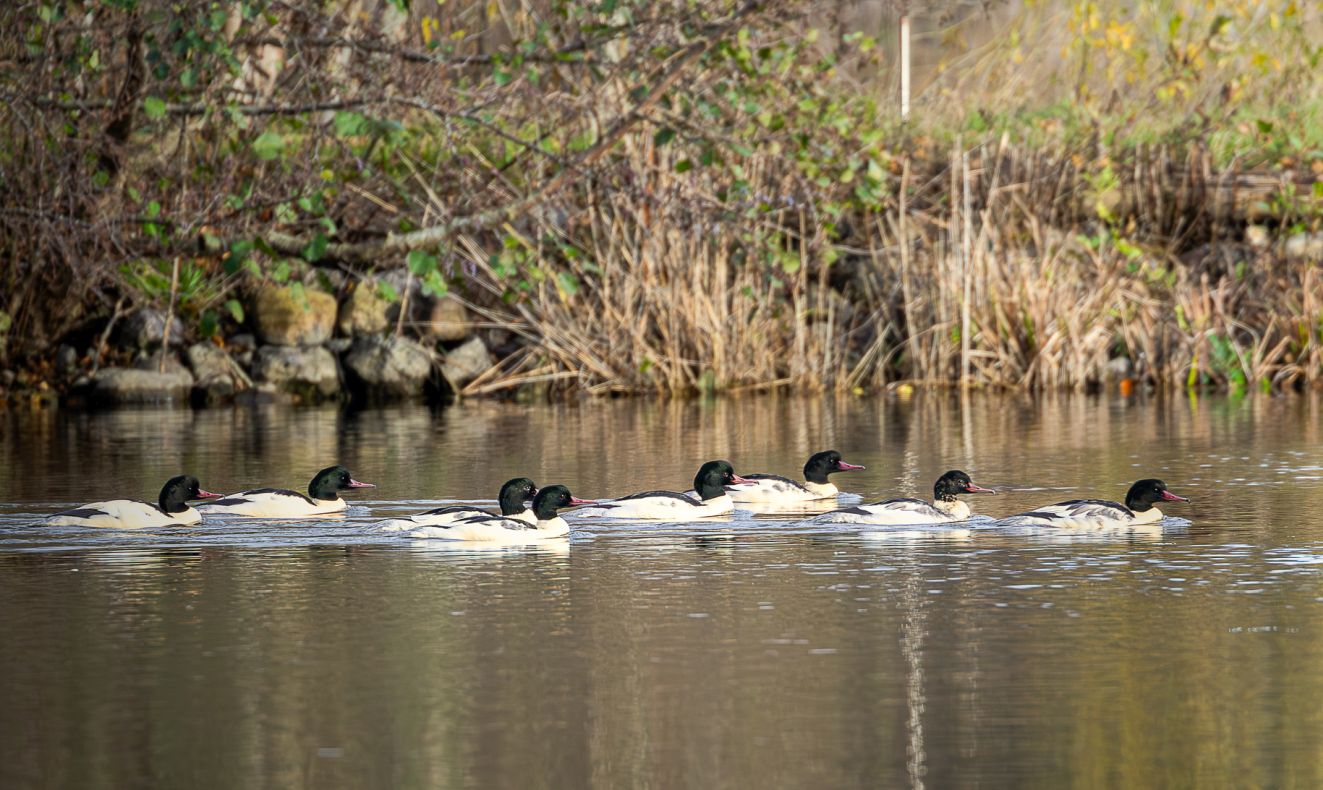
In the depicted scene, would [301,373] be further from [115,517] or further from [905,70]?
[115,517]

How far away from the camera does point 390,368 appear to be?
87.6 feet

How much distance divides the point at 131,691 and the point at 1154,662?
12.1 feet

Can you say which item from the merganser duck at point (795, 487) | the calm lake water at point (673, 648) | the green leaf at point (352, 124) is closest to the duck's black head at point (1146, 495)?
the calm lake water at point (673, 648)

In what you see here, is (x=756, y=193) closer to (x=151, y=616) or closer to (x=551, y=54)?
(x=551, y=54)

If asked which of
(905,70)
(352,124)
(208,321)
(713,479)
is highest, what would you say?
(905,70)

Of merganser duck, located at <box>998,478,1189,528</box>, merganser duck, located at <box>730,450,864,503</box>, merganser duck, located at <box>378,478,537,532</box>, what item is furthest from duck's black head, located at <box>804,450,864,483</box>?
merganser duck, located at <box>378,478,537,532</box>

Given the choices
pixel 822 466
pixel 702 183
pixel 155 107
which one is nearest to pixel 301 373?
pixel 702 183

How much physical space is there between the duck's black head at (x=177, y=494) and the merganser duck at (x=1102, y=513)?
186 inches

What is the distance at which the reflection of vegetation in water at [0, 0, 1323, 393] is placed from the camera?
63.0 feet

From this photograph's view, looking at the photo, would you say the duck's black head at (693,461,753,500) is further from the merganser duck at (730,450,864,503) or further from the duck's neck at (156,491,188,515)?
the duck's neck at (156,491,188,515)

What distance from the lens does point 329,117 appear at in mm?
21609

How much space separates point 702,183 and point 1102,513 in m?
12.4

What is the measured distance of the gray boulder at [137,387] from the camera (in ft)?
85.8

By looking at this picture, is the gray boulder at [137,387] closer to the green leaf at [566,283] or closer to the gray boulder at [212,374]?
the gray boulder at [212,374]
